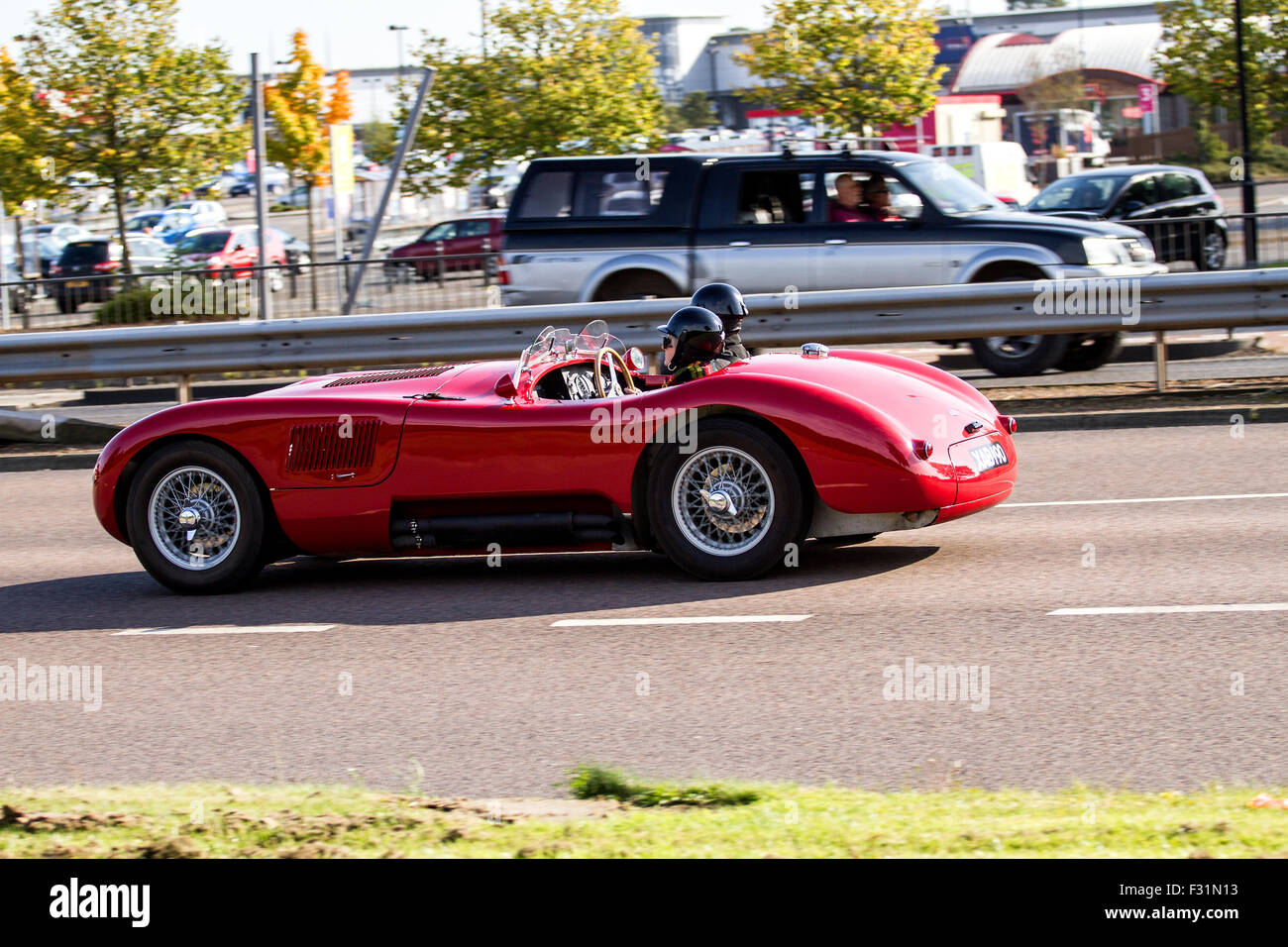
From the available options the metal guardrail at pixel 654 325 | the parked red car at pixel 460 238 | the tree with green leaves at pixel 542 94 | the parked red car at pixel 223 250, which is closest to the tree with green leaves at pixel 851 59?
the tree with green leaves at pixel 542 94

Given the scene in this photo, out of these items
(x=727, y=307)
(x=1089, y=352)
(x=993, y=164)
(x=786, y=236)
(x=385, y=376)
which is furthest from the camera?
(x=993, y=164)

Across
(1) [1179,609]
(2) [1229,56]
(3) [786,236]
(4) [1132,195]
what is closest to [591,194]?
(3) [786,236]

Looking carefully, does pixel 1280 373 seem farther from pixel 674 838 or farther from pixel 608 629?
pixel 674 838

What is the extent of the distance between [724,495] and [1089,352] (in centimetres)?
817

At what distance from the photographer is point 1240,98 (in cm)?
2422

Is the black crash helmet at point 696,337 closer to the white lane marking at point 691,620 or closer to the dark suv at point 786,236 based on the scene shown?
the white lane marking at point 691,620

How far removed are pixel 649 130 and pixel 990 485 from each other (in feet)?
72.4

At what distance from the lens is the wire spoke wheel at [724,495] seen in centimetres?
697

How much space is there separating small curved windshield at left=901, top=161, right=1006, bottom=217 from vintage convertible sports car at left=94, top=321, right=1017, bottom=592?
6833 millimetres

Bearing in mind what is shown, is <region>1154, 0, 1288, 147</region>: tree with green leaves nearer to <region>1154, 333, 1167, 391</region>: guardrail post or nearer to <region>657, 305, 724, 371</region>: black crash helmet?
<region>1154, 333, 1167, 391</region>: guardrail post

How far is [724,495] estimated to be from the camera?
22.9 ft

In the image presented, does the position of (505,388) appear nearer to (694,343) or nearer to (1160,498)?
(694,343)

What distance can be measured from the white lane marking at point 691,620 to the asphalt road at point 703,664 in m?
0.06

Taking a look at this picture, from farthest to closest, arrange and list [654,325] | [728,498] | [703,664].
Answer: [654,325], [728,498], [703,664]
